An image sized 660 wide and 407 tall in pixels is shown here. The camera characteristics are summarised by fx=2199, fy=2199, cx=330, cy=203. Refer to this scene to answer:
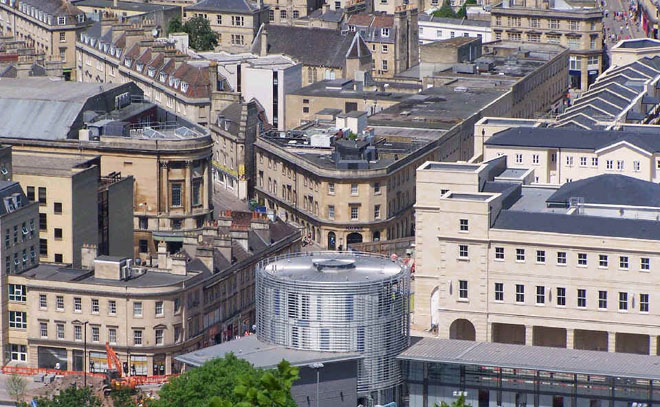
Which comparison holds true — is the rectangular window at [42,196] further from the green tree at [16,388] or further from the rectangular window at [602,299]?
the rectangular window at [602,299]

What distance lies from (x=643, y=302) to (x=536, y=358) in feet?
43.6

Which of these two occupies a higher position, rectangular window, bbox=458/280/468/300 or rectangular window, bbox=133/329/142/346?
rectangular window, bbox=458/280/468/300

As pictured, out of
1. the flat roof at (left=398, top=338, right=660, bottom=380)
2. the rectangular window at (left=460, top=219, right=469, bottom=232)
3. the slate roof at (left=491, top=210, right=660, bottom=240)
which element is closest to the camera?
the flat roof at (left=398, top=338, right=660, bottom=380)

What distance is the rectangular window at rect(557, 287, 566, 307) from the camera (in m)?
170

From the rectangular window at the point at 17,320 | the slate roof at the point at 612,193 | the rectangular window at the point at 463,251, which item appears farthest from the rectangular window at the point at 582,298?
the rectangular window at the point at 17,320

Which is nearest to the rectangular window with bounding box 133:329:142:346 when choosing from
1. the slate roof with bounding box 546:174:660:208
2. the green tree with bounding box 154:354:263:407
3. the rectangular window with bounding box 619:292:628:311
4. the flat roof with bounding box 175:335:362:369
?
the flat roof with bounding box 175:335:362:369

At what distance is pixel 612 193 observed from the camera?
18075 cm

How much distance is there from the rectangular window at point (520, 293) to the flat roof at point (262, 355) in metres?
20.0

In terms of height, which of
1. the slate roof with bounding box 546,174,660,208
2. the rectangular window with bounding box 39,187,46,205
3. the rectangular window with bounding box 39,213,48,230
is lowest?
the rectangular window with bounding box 39,213,48,230

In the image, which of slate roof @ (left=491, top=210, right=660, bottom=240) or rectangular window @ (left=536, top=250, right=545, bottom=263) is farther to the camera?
rectangular window @ (left=536, top=250, right=545, bottom=263)

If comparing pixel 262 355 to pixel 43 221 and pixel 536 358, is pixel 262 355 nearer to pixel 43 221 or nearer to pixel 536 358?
pixel 536 358

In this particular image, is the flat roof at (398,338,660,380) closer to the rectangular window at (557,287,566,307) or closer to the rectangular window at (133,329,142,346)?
the rectangular window at (557,287,566,307)

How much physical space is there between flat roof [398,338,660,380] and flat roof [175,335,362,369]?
6.90m

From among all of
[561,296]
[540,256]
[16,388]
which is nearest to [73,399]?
[16,388]
